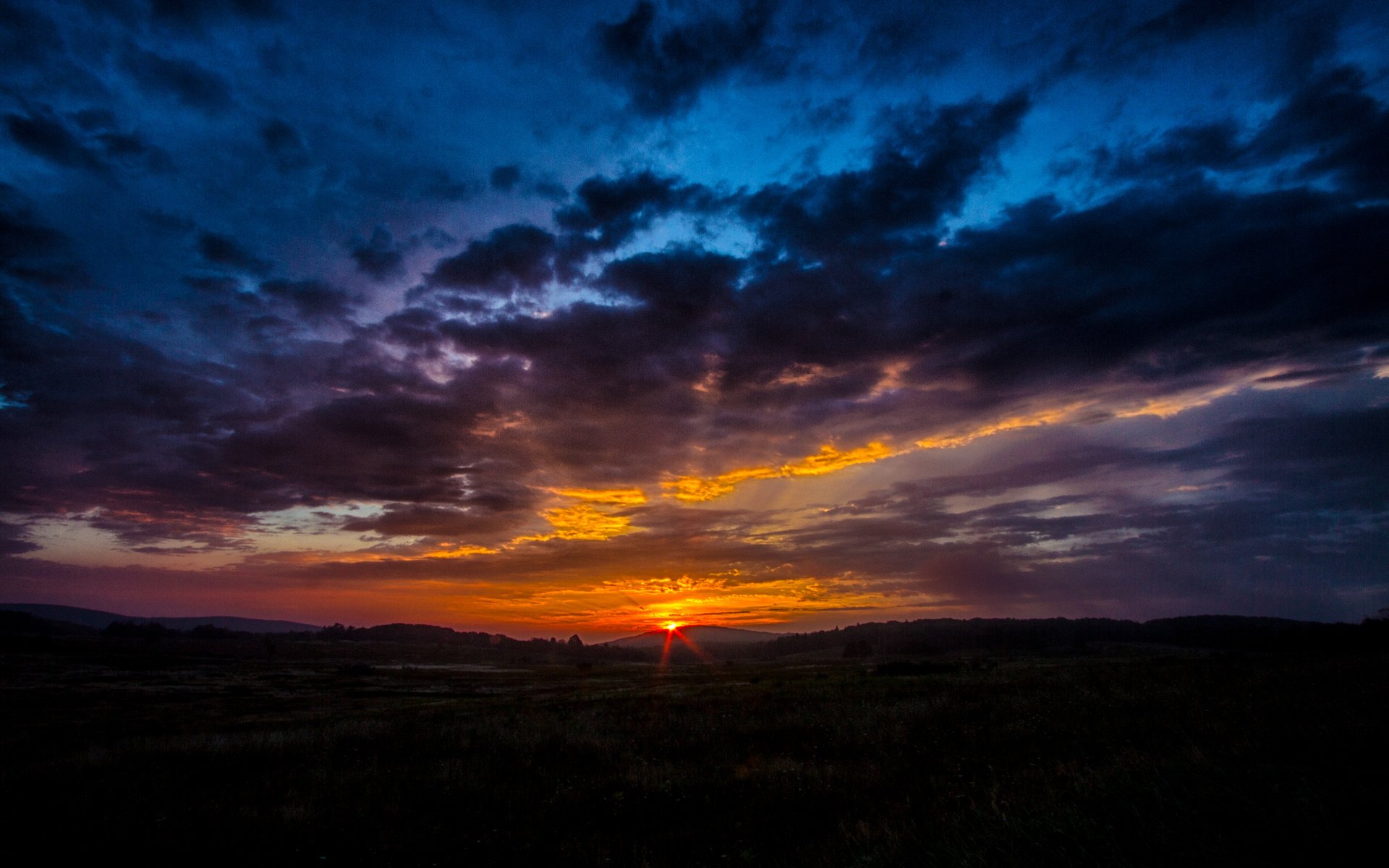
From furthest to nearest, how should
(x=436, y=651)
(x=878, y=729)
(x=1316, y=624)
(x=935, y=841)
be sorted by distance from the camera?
1. (x=436, y=651)
2. (x=1316, y=624)
3. (x=878, y=729)
4. (x=935, y=841)

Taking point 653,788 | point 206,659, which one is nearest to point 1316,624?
point 653,788

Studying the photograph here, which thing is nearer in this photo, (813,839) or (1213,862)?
(1213,862)

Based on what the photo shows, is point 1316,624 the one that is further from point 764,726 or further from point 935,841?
point 935,841

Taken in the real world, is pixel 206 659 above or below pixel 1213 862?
below

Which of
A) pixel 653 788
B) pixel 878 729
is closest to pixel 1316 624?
pixel 878 729

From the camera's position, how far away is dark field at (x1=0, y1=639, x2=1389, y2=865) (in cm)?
526

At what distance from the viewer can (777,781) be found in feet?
38.5

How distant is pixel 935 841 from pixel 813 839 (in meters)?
2.81

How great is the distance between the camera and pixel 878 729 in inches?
636

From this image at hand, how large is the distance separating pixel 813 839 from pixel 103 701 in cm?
5424

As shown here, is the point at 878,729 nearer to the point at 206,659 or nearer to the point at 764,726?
the point at 764,726

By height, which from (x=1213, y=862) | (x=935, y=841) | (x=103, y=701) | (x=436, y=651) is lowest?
(x=436, y=651)

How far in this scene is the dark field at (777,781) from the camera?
5262 mm

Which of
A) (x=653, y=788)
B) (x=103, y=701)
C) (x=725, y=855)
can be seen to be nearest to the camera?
(x=725, y=855)
